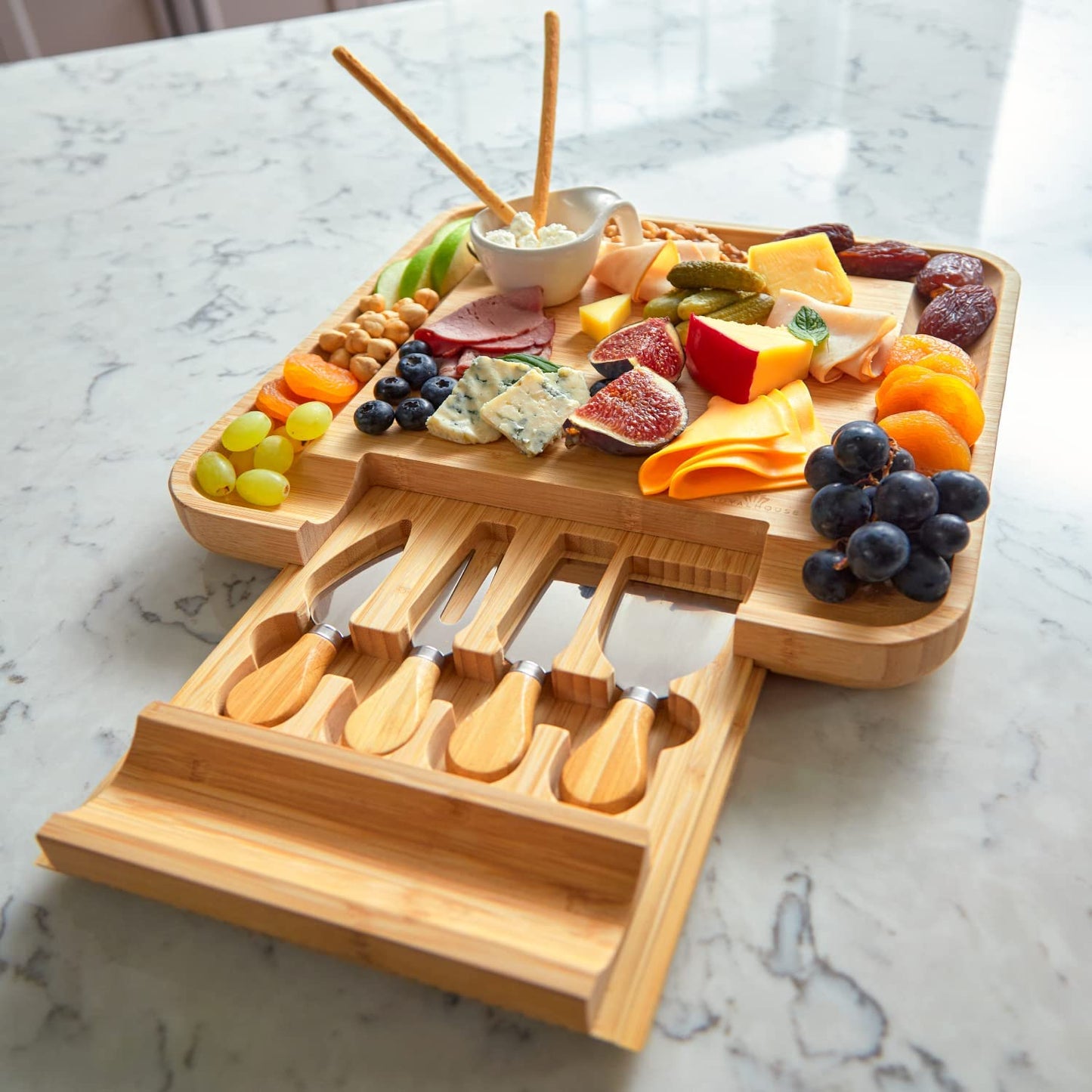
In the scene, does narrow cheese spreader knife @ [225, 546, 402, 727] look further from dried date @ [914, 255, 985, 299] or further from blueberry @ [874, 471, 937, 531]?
dried date @ [914, 255, 985, 299]

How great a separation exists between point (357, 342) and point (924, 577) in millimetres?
867

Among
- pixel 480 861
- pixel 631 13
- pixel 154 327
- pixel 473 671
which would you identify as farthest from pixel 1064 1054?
pixel 631 13

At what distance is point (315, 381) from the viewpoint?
1461 millimetres

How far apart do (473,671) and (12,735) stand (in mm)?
501

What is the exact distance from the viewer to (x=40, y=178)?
2404 millimetres

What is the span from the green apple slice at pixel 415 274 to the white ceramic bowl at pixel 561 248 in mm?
116

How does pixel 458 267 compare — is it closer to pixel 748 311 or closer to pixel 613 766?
pixel 748 311

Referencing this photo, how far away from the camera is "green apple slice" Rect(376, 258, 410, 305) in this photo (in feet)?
5.57

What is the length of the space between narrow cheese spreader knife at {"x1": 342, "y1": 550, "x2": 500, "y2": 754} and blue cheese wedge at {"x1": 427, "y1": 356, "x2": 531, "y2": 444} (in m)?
0.25

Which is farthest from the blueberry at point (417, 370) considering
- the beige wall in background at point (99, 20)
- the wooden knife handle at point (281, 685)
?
the beige wall in background at point (99, 20)

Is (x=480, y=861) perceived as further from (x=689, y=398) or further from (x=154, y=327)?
(x=154, y=327)

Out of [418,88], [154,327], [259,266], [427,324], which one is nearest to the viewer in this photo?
[427,324]

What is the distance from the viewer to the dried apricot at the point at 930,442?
122 cm

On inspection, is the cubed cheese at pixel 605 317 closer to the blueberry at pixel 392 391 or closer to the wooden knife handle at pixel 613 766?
the blueberry at pixel 392 391
